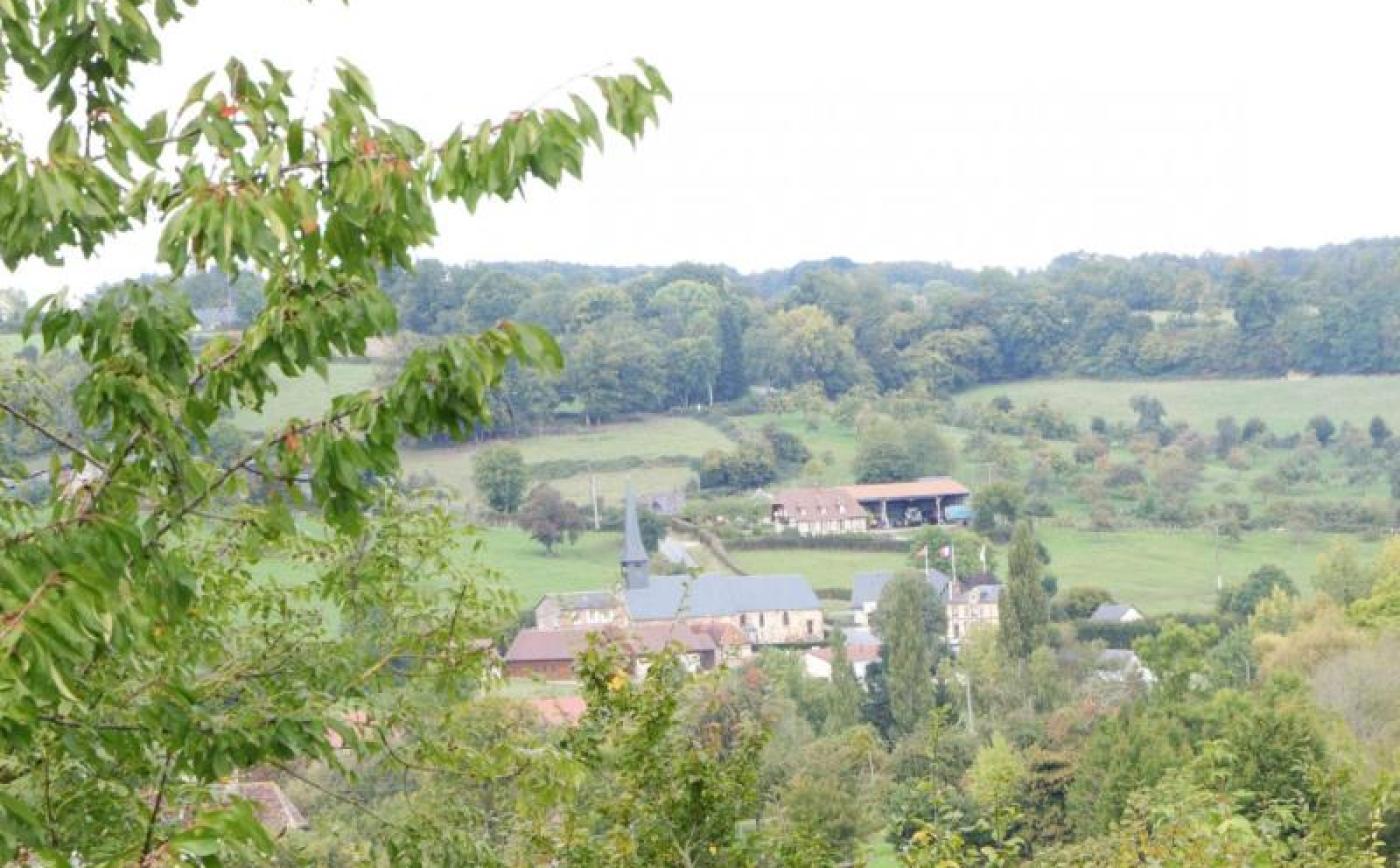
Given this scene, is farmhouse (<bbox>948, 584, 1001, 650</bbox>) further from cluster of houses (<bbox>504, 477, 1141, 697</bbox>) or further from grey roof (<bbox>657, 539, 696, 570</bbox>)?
grey roof (<bbox>657, 539, 696, 570</bbox>)

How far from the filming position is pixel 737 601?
5431 centimetres

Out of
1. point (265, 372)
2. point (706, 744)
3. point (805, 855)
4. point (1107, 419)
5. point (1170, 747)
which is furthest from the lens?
point (1107, 419)

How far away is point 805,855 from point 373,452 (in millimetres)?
2989

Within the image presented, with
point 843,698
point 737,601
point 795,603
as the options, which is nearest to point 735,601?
point 737,601

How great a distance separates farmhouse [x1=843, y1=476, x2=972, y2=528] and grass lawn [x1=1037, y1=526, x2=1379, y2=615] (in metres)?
7.08

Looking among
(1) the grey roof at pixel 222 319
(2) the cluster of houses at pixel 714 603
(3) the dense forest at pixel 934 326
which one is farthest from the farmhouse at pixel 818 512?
(1) the grey roof at pixel 222 319

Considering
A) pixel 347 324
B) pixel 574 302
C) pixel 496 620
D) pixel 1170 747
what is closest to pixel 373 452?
pixel 347 324

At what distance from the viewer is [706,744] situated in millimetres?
6109

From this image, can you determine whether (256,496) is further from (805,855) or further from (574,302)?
(574,302)

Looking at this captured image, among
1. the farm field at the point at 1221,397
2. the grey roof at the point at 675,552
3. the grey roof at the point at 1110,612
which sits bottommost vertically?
the grey roof at the point at 1110,612

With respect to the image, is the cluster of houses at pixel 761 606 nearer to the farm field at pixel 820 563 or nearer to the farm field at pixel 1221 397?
the farm field at pixel 820 563

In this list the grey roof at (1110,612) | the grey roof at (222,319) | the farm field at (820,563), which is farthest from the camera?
the farm field at (820,563)

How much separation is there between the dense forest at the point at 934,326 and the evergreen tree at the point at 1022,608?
3806 centimetres

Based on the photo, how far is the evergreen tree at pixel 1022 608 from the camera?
138ft
